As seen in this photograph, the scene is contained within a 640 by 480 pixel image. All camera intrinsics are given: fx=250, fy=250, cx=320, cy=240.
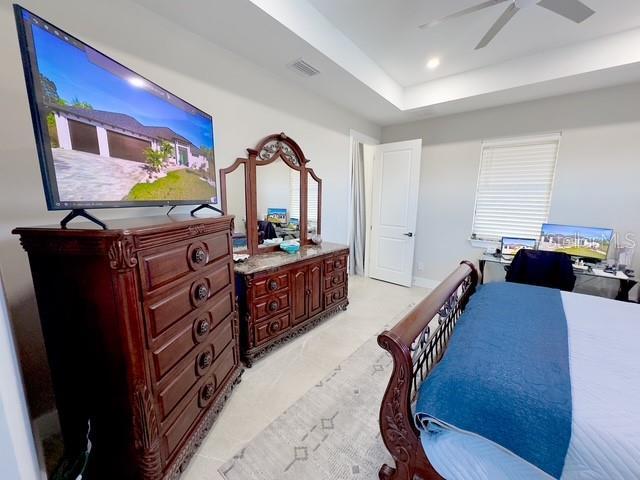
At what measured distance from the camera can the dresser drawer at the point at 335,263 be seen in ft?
8.51

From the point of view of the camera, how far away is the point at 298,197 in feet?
9.10

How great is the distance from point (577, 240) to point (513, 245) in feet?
1.84

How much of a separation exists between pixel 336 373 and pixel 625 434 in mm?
1490

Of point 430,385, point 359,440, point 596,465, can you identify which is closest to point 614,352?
point 596,465

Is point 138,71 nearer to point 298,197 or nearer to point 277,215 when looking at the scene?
point 277,215

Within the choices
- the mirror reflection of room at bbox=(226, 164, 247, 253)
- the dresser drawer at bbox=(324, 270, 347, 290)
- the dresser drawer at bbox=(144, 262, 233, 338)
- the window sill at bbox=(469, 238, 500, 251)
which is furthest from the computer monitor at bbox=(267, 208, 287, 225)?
the window sill at bbox=(469, 238, 500, 251)

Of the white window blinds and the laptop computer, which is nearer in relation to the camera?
the white window blinds

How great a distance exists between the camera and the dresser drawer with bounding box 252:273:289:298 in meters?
1.94

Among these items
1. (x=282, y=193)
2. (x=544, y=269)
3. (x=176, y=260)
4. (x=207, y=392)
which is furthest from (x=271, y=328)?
(x=544, y=269)

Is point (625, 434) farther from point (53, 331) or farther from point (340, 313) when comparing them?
point (340, 313)

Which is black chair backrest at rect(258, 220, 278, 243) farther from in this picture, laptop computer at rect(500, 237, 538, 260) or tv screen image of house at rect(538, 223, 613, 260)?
tv screen image of house at rect(538, 223, 613, 260)

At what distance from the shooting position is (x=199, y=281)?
127 cm

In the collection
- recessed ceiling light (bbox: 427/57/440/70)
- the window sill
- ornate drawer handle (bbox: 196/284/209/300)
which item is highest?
recessed ceiling light (bbox: 427/57/440/70)

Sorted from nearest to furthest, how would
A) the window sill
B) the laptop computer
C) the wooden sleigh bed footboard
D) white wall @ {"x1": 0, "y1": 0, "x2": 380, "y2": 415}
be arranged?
the wooden sleigh bed footboard
white wall @ {"x1": 0, "y1": 0, "x2": 380, "y2": 415}
the laptop computer
the window sill
